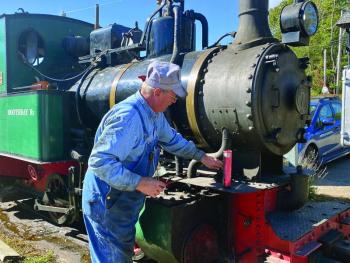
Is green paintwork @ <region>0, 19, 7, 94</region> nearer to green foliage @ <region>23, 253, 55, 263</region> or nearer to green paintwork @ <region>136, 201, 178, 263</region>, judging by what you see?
green foliage @ <region>23, 253, 55, 263</region>

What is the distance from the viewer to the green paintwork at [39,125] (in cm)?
457

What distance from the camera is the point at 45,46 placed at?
227 inches

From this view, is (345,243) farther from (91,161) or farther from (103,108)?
(103,108)

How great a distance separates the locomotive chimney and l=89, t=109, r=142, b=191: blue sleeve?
5.03 feet

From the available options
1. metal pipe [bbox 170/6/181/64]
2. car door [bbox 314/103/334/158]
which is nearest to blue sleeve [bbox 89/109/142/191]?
metal pipe [bbox 170/6/181/64]

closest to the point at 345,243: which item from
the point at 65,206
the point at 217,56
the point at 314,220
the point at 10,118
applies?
the point at 314,220

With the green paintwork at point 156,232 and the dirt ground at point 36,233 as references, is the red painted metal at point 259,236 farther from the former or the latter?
the dirt ground at point 36,233

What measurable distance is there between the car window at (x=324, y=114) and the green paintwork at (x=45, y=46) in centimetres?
584

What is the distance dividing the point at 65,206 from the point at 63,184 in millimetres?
272

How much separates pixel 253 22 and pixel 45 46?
345cm

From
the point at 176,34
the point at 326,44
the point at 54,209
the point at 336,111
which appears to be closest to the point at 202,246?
the point at 176,34

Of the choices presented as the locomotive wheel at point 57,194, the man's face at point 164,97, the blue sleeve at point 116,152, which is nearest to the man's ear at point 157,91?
the man's face at point 164,97

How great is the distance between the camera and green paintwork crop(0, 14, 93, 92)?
17.9ft

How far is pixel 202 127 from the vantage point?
134 inches
